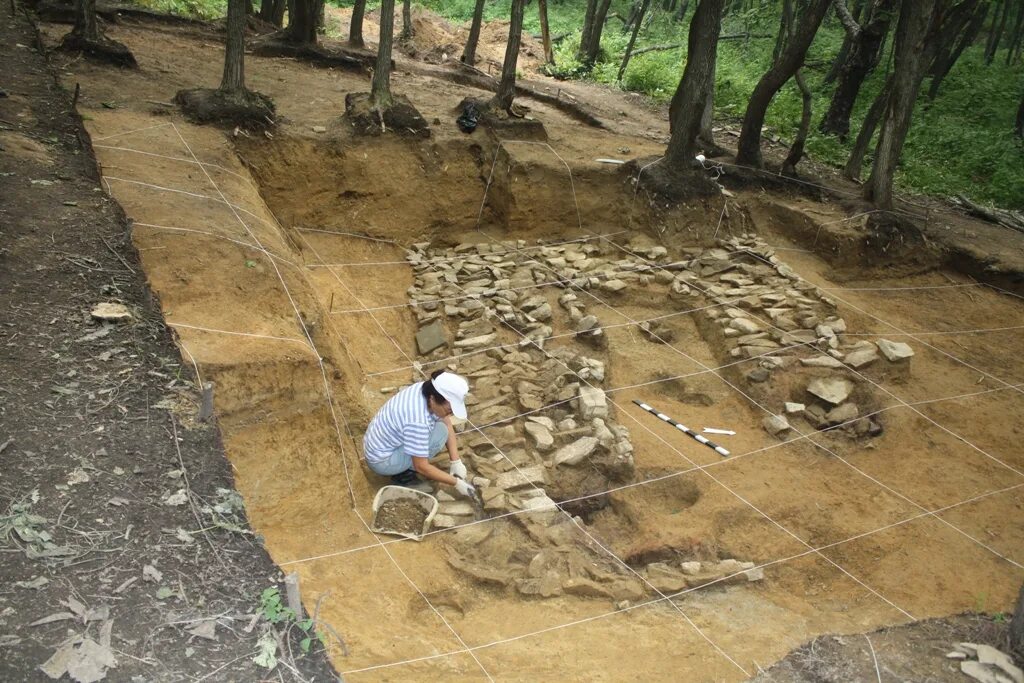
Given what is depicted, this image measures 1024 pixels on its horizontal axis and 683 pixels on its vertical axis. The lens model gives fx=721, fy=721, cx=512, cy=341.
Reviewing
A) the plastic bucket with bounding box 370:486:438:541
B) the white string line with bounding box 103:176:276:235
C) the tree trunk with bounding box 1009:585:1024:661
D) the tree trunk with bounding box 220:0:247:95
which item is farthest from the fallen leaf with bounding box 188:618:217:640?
the tree trunk with bounding box 220:0:247:95

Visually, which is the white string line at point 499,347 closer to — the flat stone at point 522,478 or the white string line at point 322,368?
the white string line at point 322,368

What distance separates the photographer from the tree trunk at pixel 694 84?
10.0m

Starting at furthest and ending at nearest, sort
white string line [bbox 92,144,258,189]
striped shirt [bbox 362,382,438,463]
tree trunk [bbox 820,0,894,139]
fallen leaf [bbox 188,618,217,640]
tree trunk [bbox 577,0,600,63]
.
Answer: tree trunk [bbox 577,0,600,63]
tree trunk [bbox 820,0,894,139]
white string line [bbox 92,144,258,189]
striped shirt [bbox 362,382,438,463]
fallen leaf [bbox 188,618,217,640]

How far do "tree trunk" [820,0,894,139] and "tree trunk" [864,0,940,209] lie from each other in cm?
303

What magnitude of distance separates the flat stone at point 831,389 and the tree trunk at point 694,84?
168 inches

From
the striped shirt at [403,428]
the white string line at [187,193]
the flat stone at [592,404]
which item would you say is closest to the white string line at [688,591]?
the striped shirt at [403,428]

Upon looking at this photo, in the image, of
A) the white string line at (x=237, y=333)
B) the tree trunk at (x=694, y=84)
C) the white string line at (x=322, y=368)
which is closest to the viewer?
the white string line at (x=322, y=368)

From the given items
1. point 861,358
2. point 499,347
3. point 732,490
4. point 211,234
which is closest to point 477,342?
point 499,347

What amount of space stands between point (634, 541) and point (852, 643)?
1.90 metres

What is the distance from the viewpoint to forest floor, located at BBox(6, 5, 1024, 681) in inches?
161

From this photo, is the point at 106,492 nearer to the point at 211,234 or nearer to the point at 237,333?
the point at 237,333

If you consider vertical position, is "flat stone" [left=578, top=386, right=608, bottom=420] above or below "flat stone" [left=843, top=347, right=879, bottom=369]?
below

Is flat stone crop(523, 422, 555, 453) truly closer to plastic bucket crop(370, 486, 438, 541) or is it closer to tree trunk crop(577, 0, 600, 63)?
plastic bucket crop(370, 486, 438, 541)

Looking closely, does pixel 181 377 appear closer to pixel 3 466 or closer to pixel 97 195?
pixel 3 466
